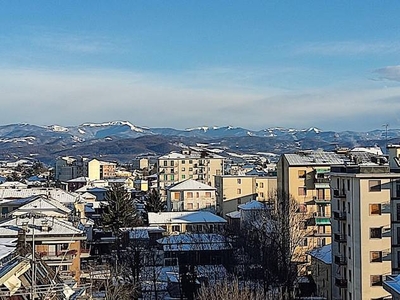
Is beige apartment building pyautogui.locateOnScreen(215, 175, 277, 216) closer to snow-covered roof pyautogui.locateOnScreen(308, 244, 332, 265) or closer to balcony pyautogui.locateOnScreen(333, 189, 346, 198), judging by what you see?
snow-covered roof pyautogui.locateOnScreen(308, 244, 332, 265)

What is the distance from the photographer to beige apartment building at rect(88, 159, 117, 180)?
432 feet

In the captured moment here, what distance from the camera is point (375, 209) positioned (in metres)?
27.9

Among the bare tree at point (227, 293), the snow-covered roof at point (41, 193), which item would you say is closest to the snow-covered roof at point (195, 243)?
the bare tree at point (227, 293)

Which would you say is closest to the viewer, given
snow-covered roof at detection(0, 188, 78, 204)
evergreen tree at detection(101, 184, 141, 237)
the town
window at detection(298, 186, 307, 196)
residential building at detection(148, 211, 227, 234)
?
the town

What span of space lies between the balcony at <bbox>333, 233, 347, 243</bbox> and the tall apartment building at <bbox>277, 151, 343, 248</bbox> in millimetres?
8990

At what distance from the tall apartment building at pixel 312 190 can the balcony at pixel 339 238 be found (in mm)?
8990

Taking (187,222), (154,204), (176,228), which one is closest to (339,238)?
(187,222)

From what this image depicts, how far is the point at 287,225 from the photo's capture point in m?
34.9

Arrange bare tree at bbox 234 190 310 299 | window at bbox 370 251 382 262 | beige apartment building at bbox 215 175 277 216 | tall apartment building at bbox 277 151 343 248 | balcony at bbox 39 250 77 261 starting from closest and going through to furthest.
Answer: window at bbox 370 251 382 262 < bare tree at bbox 234 190 310 299 < balcony at bbox 39 250 77 261 < tall apartment building at bbox 277 151 343 248 < beige apartment building at bbox 215 175 277 216

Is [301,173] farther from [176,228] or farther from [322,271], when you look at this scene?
[176,228]

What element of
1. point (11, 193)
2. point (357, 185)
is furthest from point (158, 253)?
point (11, 193)

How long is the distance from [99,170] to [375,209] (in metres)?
112

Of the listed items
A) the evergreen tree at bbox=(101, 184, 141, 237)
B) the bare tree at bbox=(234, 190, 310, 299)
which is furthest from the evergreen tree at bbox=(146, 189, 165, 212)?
the bare tree at bbox=(234, 190, 310, 299)

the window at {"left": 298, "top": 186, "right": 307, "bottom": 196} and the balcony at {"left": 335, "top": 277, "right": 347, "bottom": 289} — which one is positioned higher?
the window at {"left": 298, "top": 186, "right": 307, "bottom": 196}
